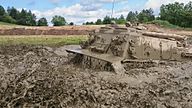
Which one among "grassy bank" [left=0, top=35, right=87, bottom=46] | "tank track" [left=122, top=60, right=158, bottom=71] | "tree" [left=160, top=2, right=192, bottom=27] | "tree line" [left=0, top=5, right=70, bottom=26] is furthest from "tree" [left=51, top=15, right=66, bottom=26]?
"tank track" [left=122, top=60, right=158, bottom=71]

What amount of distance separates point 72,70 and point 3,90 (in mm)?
2143

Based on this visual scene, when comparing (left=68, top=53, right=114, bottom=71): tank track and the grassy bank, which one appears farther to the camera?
the grassy bank

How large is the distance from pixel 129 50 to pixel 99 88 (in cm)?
297

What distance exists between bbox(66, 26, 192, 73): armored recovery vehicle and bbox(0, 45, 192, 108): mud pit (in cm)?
49

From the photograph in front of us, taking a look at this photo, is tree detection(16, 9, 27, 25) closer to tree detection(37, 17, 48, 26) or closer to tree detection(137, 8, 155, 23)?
tree detection(37, 17, 48, 26)

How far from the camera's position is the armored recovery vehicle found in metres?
13.6

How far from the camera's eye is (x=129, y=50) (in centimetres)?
1381

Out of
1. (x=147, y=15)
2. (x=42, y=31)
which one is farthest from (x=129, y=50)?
(x=147, y=15)

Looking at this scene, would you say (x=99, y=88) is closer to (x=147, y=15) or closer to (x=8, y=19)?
(x=147, y=15)

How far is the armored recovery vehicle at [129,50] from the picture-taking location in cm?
1358

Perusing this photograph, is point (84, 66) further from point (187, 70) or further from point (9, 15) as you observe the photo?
point (9, 15)

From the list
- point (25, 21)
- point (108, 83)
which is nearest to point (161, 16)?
point (25, 21)

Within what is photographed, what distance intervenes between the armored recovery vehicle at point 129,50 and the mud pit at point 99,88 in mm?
489

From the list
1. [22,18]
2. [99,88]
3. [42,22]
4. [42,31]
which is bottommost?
[42,22]
